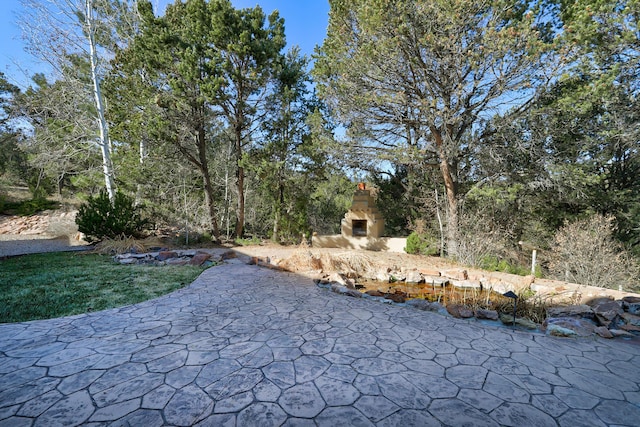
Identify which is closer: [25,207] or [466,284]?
[466,284]

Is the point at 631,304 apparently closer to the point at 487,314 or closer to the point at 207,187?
the point at 487,314

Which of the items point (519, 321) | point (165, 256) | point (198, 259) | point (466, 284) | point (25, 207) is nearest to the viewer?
point (519, 321)

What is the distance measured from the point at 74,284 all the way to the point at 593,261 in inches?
458

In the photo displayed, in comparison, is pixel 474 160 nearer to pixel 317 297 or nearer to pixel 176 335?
pixel 317 297

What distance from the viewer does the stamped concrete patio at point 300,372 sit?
1807 millimetres

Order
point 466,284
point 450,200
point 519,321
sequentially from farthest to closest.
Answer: point 450,200 < point 466,284 < point 519,321

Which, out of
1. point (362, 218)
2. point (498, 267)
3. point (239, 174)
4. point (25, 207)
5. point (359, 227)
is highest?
point (239, 174)

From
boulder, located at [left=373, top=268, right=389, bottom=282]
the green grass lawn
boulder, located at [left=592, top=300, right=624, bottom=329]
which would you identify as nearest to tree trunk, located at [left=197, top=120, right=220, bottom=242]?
the green grass lawn

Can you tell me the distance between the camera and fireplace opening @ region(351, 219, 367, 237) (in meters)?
10.9

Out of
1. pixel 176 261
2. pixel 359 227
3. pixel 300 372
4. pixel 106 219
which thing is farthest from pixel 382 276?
Result: pixel 106 219

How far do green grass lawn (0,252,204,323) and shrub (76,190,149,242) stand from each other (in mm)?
1333

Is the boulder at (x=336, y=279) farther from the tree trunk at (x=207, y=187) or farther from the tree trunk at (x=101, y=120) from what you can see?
the tree trunk at (x=101, y=120)

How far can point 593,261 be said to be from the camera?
675 centimetres

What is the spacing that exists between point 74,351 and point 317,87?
918 cm
